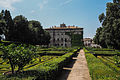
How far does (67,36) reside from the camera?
7188cm

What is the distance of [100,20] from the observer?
32906 millimetres

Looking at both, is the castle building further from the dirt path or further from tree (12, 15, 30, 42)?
the dirt path

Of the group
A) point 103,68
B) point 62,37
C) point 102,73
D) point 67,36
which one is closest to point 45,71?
point 102,73

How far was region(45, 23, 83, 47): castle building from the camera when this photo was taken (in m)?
69.6

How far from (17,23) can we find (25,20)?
3429 millimetres

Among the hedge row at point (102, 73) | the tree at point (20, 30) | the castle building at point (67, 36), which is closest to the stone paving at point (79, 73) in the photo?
the hedge row at point (102, 73)

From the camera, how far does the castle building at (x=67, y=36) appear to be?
69.6 meters

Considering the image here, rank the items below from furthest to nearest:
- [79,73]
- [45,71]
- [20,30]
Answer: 1. [20,30]
2. [79,73]
3. [45,71]

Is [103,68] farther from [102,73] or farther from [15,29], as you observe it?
[15,29]

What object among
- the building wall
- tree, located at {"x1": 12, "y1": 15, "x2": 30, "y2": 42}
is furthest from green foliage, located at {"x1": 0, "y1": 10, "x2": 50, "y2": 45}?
the building wall

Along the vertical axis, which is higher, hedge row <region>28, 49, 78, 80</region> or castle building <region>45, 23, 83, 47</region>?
castle building <region>45, 23, 83, 47</region>

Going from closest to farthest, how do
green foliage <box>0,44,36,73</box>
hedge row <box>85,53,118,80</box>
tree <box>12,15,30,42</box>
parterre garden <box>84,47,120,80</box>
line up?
1. green foliage <box>0,44,36,73</box>
2. hedge row <box>85,53,118,80</box>
3. parterre garden <box>84,47,120,80</box>
4. tree <box>12,15,30,42</box>

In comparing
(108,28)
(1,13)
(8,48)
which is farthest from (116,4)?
(1,13)

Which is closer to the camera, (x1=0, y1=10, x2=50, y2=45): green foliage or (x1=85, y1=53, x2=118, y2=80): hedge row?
(x1=85, y1=53, x2=118, y2=80): hedge row
